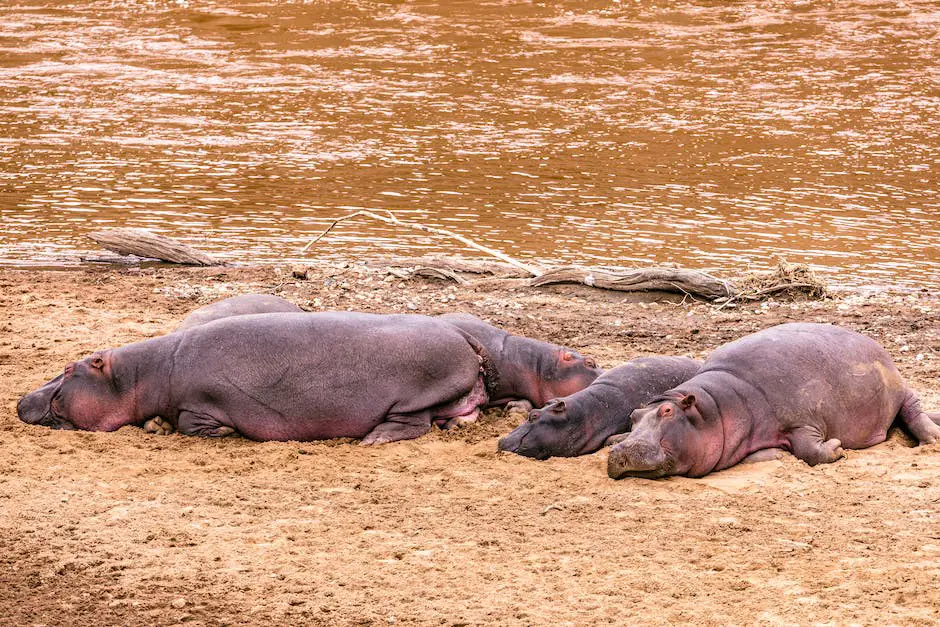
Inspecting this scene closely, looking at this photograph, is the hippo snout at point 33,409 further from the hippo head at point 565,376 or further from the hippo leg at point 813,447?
the hippo leg at point 813,447

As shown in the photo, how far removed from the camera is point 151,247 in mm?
10875

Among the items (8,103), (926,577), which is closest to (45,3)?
(8,103)

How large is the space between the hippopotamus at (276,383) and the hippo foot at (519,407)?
1.04 feet

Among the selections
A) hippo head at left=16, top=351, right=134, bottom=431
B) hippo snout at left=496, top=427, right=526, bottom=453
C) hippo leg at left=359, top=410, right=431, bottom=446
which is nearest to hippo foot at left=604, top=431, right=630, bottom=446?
hippo snout at left=496, top=427, right=526, bottom=453

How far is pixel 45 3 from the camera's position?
82.1 feet

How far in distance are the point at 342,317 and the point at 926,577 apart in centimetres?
350

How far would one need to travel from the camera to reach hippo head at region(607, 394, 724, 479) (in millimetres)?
5816

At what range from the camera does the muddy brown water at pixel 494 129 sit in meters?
12.0

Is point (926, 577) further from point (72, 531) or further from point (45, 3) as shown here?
point (45, 3)

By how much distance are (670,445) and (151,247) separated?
6.42 m

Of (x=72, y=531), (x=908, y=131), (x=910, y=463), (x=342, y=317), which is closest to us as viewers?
(x=72, y=531)

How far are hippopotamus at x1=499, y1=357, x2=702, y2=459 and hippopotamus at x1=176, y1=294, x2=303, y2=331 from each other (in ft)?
7.22

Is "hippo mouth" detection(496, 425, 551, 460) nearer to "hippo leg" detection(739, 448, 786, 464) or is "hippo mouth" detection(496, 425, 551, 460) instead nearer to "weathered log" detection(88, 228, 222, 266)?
"hippo leg" detection(739, 448, 786, 464)

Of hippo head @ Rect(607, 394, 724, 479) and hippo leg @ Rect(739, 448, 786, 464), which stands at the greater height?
hippo head @ Rect(607, 394, 724, 479)
